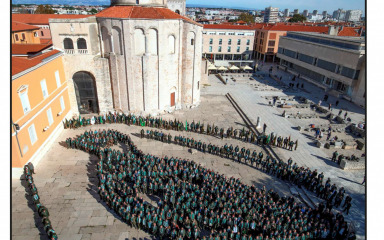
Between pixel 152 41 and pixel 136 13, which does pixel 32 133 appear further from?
pixel 136 13

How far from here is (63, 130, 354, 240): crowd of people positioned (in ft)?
43.0

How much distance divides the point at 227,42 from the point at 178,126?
41.9 metres

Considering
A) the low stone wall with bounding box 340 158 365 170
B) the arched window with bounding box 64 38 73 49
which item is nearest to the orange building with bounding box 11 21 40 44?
the arched window with bounding box 64 38 73 49

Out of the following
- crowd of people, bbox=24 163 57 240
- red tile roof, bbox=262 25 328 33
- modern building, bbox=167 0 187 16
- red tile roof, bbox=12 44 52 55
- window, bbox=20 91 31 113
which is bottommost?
crowd of people, bbox=24 163 57 240

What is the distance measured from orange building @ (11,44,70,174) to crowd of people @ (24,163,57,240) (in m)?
0.72

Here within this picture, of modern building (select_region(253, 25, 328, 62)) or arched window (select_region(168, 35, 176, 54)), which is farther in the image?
modern building (select_region(253, 25, 328, 62))

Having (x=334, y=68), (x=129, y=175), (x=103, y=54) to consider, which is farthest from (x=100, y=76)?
(x=334, y=68)

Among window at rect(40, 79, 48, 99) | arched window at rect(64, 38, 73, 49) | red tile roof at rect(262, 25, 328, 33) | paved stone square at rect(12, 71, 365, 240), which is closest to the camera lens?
paved stone square at rect(12, 71, 365, 240)

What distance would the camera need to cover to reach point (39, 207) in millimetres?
14297

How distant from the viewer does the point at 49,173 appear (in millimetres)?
18812

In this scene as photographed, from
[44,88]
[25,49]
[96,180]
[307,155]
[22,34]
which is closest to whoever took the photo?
[96,180]

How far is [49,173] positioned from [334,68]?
1678 inches

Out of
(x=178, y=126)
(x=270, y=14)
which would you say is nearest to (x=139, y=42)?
(x=178, y=126)

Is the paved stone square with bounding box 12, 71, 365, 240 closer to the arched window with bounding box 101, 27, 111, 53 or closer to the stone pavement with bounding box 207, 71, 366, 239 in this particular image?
the stone pavement with bounding box 207, 71, 366, 239
